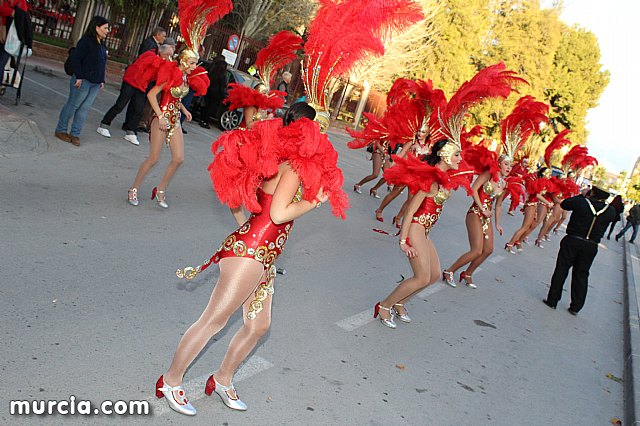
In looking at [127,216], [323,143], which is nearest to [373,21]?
[323,143]

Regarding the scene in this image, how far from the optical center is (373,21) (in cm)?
400

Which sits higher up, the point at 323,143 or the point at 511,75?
the point at 511,75

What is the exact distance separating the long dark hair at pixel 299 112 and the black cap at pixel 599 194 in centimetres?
674

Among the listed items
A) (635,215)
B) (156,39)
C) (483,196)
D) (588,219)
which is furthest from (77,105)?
→ (635,215)

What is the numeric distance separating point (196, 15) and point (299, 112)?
174 inches

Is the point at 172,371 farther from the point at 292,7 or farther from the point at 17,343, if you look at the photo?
the point at 292,7

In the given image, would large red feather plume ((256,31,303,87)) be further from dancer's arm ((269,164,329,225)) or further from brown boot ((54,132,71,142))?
brown boot ((54,132,71,142))

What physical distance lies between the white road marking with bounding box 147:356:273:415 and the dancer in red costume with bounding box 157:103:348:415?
0.26 ft

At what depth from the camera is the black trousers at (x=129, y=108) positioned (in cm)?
1164

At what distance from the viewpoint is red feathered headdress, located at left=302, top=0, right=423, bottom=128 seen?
392 cm

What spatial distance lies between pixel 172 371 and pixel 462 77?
122 ft

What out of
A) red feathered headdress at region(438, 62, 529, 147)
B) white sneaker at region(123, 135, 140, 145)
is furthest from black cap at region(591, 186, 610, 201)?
white sneaker at region(123, 135, 140, 145)

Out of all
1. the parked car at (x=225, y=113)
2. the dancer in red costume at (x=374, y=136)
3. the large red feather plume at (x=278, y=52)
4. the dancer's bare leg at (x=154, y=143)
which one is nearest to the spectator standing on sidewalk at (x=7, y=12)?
the dancer's bare leg at (x=154, y=143)

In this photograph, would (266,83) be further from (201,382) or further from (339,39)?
(201,382)
